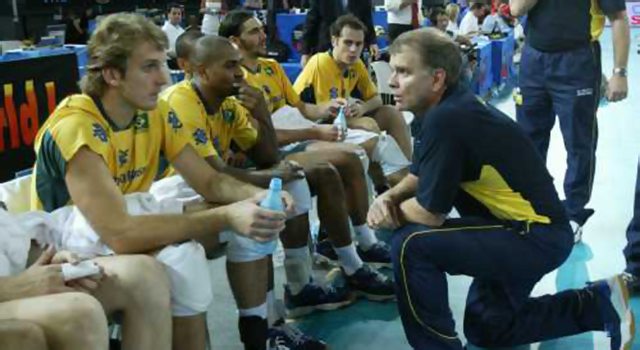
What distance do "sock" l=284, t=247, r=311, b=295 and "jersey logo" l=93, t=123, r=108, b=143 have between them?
1092 mm

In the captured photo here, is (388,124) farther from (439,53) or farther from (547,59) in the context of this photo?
(439,53)

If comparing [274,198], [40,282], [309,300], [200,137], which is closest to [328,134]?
[309,300]

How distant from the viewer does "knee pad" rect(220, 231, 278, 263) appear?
2260 millimetres

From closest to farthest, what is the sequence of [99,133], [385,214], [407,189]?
[99,133]
[385,214]
[407,189]

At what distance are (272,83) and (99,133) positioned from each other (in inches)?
66.6

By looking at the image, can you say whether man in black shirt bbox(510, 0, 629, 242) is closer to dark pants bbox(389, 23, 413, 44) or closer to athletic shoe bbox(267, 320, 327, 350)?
athletic shoe bbox(267, 320, 327, 350)

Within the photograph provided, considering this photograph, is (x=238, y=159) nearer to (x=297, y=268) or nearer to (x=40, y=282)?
(x=297, y=268)

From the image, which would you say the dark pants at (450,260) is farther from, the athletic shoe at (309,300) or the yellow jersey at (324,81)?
the yellow jersey at (324,81)

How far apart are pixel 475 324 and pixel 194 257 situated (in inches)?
45.2

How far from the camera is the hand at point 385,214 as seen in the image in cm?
240

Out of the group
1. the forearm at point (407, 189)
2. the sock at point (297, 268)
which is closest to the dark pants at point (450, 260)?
the forearm at point (407, 189)

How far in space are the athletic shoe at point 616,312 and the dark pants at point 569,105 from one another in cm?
126

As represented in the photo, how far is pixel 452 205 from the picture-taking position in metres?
2.36

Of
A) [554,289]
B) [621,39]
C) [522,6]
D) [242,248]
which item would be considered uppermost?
[522,6]
